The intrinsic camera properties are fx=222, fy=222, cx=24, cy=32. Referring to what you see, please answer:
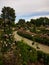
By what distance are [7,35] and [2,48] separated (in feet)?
5.44

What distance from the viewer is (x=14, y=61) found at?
14.5 meters

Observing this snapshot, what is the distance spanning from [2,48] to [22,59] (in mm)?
1960

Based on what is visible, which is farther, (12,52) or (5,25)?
(5,25)

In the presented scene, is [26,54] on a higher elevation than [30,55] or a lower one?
higher

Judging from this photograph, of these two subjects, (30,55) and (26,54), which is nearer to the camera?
(26,54)

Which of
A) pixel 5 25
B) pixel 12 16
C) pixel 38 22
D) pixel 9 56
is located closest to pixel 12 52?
pixel 9 56

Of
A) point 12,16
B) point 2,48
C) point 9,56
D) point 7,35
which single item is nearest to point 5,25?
point 7,35

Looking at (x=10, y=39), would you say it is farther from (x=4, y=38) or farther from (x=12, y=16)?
(x=12, y=16)

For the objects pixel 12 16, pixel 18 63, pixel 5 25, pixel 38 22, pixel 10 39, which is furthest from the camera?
pixel 38 22

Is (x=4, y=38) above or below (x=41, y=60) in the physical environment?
above

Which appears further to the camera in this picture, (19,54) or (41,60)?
(41,60)

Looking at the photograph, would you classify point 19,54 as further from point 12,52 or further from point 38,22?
point 38,22

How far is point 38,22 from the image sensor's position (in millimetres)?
70188

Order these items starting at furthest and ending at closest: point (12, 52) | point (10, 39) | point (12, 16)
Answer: point (12, 16) < point (10, 39) < point (12, 52)
